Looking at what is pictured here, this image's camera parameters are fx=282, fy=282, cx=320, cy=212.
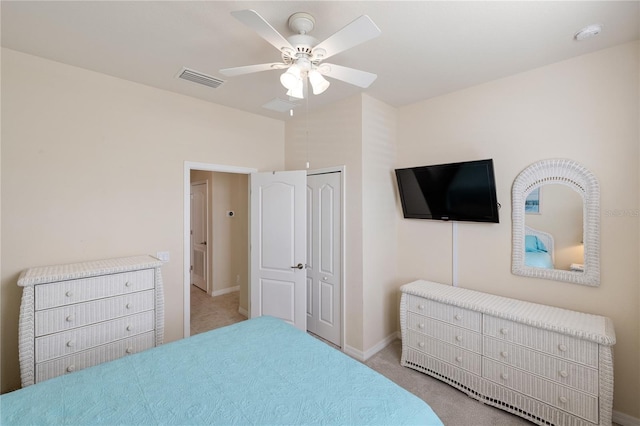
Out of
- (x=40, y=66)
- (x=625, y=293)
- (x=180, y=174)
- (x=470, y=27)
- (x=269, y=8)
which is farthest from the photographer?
(x=180, y=174)

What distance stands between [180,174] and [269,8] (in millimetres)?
1905

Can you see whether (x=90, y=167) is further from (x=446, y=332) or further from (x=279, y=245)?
(x=446, y=332)

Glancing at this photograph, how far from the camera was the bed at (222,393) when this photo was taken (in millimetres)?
1159

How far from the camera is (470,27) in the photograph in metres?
1.83

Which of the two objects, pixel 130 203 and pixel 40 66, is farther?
pixel 130 203

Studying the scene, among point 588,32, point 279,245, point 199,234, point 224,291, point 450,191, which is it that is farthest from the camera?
point 199,234

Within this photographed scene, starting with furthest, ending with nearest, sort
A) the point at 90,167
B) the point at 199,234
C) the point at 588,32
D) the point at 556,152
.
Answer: the point at 199,234 < the point at 90,167 < the point at 556,152 < the point at 588,32

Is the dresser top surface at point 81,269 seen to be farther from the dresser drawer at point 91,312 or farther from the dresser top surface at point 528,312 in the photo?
the dresser top surface at point 528,312

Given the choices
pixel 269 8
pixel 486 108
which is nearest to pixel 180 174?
pixel 269 8

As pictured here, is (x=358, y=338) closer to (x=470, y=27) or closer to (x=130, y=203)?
(x=130, y=203)

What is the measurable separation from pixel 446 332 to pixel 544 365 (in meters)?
0.70

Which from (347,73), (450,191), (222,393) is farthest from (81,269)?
(450,191)

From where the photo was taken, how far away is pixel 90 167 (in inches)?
96.0

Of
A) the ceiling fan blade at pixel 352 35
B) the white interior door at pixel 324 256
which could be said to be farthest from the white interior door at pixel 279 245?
the ceiling fan blade at pixel 352 35
